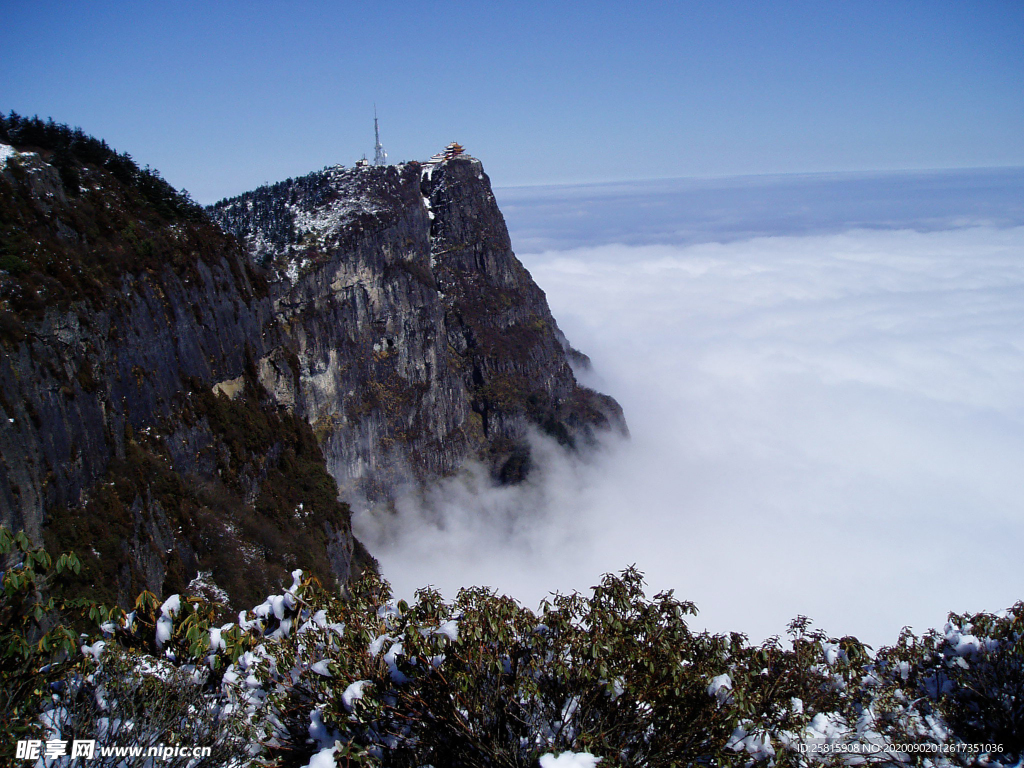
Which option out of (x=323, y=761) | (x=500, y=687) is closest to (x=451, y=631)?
(x=500, y=687)

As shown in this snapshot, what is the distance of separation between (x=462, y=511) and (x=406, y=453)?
15.5 metres

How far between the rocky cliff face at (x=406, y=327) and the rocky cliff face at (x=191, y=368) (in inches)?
17.4

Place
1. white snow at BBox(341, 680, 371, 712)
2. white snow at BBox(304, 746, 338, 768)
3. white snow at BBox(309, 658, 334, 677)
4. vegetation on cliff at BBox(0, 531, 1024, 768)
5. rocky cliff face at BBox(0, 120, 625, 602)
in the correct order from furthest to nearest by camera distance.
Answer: rocky cliff face at BBox(0, 120, 625, 602), white snow at BBox(309, 658, 334, 677), white snow at BBox(341, 680, 371, 712), vegetation on cliff at BBox(0, 531, 1024, 768), white snow at BBox(304, 746, 338, 768)

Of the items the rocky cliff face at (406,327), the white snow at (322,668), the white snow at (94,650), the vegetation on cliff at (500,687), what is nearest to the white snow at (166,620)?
the vegetation on cliff at (500,687)

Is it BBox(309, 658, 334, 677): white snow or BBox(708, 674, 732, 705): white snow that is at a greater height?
BBox(309, 658, 334, 677): white snow

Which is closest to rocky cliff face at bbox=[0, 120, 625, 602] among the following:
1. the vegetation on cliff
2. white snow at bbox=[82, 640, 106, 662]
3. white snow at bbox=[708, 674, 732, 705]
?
white snow at bbox=[82, 640, 106, 662]

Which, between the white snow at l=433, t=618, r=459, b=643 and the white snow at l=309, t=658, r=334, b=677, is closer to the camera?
the white snow at l=433, t=618, r=459, b=643

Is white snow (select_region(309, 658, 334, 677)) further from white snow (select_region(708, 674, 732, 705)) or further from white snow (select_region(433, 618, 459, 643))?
white snow (select_region(708, 674, 732, 705))

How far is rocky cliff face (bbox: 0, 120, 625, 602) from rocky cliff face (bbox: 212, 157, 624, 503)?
1.45ft

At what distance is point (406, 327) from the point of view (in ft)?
316

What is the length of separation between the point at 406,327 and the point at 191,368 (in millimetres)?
55758

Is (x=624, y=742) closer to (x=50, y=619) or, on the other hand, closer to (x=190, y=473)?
(x=50, y=619)

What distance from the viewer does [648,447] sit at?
166000mm

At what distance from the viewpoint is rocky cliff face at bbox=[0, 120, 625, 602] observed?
28422mm
